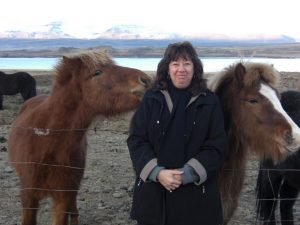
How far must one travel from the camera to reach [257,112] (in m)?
3.27

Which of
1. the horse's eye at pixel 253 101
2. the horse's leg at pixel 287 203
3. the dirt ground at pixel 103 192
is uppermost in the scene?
the horse's eye at pixel 253 101

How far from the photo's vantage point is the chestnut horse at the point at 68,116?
4.00 metres

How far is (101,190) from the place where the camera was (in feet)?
21.7

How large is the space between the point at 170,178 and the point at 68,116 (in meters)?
1.60

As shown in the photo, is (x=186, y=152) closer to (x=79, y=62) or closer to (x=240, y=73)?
(x=240, y=73)

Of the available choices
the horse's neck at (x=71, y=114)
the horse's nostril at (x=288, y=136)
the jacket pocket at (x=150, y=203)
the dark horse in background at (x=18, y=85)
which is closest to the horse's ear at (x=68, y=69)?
the horse's neck at (x=71, y=114)

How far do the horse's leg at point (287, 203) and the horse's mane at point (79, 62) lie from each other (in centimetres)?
258

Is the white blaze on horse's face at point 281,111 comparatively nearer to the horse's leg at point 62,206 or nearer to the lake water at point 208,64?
the lake water at point 208,64

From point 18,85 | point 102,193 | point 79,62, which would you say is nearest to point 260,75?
point 79,62

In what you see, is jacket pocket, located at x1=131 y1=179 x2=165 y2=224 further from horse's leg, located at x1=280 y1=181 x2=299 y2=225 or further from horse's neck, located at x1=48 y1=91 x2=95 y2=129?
horse's leg, located at x1=280 y1=181 x2=299 y2=225

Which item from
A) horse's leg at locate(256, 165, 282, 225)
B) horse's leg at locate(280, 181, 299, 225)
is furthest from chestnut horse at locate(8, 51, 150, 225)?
horse's leg at locate(280, 181, 299, 225)

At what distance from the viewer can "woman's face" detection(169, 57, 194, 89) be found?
292 cm

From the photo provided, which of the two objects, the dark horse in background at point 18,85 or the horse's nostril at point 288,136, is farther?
the dark horse in background at point 18,85

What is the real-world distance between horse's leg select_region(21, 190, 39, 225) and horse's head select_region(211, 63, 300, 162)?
1.97 m
